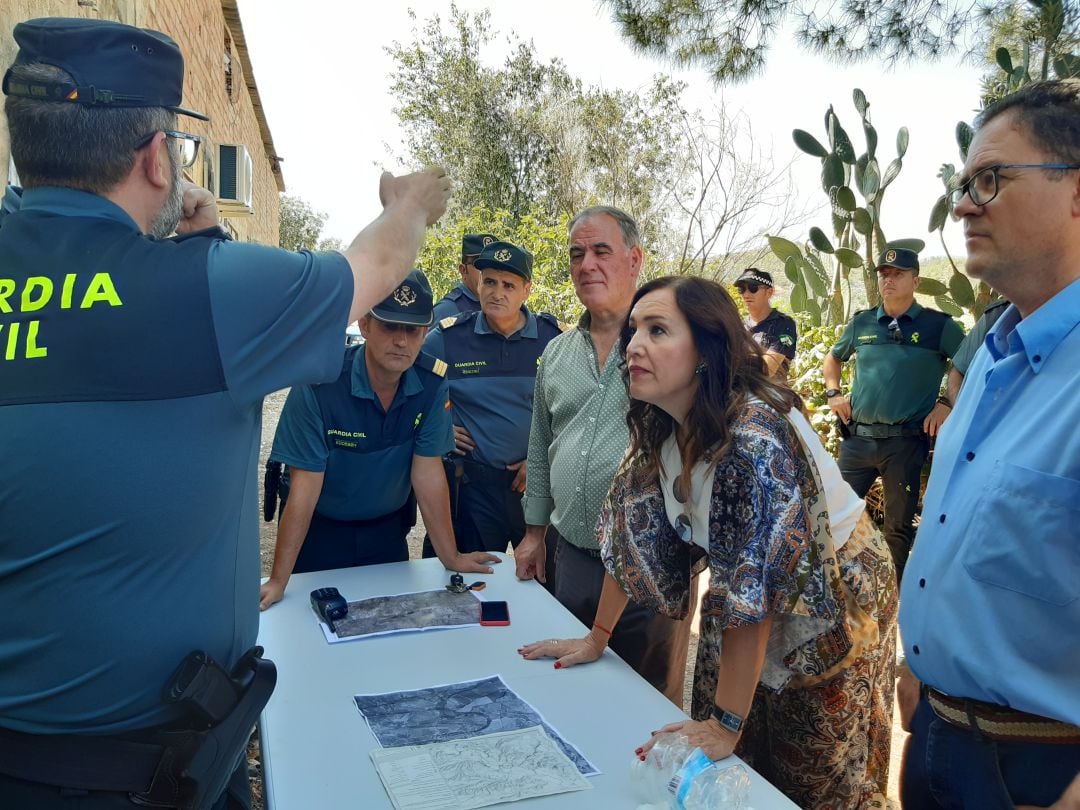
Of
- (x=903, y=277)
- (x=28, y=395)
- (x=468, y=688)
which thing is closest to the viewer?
(x=28, y=395)

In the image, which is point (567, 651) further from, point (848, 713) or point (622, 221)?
point (622, 221)

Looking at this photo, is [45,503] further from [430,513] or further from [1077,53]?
[1077,53]

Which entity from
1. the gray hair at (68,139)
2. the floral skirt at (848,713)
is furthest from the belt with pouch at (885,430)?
the gray hair at (68,139)

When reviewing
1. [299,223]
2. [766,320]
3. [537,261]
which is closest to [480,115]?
[537,261]

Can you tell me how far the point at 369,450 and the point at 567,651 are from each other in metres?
0.95

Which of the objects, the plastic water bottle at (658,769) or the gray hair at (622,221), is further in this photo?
the gray hair at (622,221)

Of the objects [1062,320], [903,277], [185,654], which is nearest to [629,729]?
[185,654]

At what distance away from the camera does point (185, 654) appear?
1.17 m

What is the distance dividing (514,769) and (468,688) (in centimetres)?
34

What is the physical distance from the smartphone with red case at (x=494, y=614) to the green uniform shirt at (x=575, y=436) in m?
0.36

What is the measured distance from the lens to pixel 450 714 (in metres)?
1.62

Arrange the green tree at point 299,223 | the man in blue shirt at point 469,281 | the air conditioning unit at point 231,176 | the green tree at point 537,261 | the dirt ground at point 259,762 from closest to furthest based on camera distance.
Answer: the dirt ground at point 259,762
the man in blue shirt at point 469,281
the air conditioning unit at point 231,176
the green tree at point 537,261
the green tree at point 299,223

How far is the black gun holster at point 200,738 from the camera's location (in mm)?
1131

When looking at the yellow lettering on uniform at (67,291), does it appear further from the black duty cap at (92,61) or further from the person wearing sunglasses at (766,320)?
the person wearing sunglasses at (766,320)
